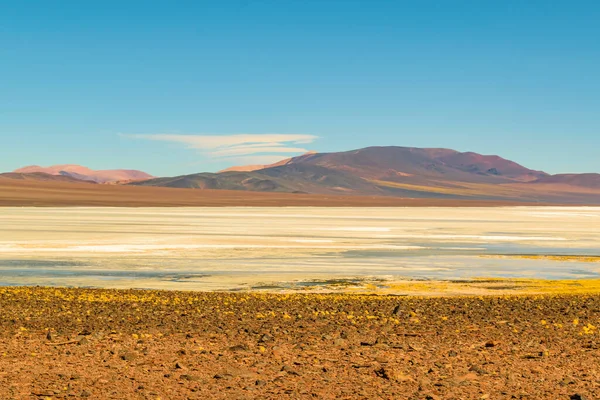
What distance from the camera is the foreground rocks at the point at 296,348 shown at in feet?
28.9

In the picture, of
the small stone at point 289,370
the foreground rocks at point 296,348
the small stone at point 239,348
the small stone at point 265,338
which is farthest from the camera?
the small stone at point 265,338

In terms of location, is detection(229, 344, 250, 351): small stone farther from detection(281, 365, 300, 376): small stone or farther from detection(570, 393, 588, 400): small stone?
detection(570, 393, 588, 400): small stone

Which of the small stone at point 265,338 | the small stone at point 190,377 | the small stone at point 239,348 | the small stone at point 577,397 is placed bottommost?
the small stone at point 190,377

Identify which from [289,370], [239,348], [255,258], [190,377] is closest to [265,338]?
[239,348]

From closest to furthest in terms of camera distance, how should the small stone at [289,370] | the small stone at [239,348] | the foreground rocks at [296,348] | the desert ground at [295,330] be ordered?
1. the foreground rocks at [296,348]
2. the desert ground at [295,330]
3. the small stone at [289,370]
4. the small stone at [239,348]

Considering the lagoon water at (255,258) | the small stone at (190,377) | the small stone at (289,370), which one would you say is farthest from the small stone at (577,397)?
the lagoon water at (255,258)

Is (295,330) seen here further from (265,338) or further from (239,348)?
(239,348)

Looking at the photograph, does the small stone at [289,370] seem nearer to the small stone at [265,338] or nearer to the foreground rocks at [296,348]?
the foreground rocks at [296,348]

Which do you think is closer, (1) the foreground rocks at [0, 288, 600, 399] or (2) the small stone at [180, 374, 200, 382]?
(1) the foreground rocks at [0, 288, 600, 399]

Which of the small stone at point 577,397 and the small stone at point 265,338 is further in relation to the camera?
the small stone at point 265,338

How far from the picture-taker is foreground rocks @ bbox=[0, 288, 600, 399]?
8812 millimetres

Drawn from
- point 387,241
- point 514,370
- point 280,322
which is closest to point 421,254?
point 387,241

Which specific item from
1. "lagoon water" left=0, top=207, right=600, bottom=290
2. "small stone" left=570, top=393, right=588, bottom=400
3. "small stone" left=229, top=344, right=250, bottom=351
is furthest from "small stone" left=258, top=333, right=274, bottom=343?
"lagoon water" left=0, top=207, right=600, bottom=290

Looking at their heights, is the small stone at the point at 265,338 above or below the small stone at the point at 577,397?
above
